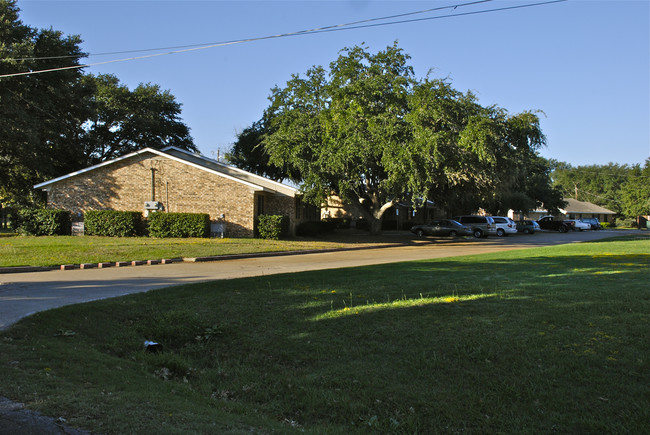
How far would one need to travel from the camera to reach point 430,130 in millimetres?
24766

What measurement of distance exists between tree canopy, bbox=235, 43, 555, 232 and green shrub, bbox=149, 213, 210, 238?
637cm

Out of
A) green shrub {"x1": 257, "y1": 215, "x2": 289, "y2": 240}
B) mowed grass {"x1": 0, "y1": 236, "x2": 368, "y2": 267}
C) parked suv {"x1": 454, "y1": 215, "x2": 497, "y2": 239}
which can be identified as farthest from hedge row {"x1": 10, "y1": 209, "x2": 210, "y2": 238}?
parked suv {"x1": 454, "y1": 215, "x2": 497, "y2": 239}

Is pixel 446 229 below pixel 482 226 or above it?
below

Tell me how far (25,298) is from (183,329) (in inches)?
167

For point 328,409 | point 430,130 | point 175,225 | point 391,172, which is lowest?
point 328,409

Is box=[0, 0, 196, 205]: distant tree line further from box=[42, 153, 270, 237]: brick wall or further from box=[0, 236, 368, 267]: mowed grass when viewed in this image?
box=[0, 236, 368, 267]: mowed grass

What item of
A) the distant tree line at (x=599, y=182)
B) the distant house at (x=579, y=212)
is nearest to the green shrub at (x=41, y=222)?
the distant house at (x=579, y=212)

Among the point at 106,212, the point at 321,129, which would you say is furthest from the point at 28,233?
the point at 321,129

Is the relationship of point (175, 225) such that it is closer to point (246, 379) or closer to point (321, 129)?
point (321, 129)

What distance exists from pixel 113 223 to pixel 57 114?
1345cm

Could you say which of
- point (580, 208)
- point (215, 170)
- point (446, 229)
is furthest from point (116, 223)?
point (580, 208)

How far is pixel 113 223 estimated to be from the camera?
86.0 feet

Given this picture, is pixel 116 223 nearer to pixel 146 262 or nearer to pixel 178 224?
pixel 178 224

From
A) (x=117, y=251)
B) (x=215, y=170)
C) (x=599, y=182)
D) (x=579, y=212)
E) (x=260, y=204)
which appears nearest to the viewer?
(x=117, y=251)
